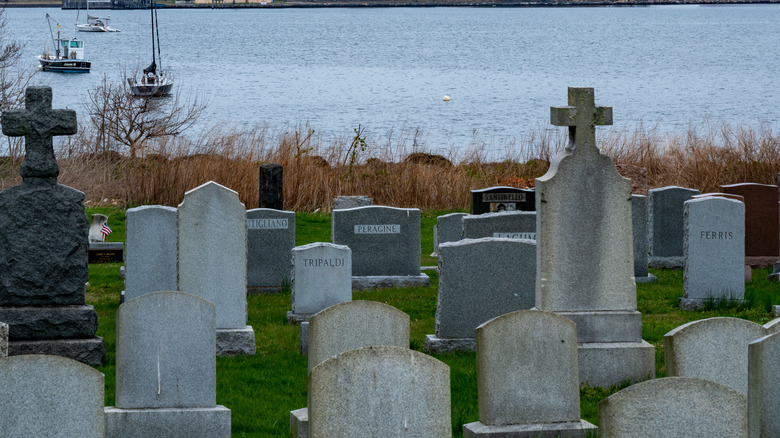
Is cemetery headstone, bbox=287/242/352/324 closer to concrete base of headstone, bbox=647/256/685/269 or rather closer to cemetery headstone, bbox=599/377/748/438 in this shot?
cemetery headstone, bbox=599/377/748/438

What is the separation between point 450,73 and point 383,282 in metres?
59.8

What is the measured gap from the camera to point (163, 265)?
1109 cm

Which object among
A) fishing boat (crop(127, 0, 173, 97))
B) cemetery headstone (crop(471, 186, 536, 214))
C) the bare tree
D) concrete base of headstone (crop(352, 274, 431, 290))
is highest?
fishing boat (crop(127, 0, 173, 97))

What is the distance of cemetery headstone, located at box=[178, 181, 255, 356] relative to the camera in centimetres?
906

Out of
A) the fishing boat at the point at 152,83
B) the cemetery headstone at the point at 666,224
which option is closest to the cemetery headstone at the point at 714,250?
the cemetery headstone at the point at 666,224

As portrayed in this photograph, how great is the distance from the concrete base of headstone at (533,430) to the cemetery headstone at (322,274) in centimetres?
395

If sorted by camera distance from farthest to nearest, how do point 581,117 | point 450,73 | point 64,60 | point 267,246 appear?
point 450,73 < point 64,60 < point 267,246 < point 581,117

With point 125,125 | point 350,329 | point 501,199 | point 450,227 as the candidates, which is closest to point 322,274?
point 350,329

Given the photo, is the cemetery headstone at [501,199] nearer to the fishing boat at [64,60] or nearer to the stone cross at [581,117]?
the stone cross at [581,117]

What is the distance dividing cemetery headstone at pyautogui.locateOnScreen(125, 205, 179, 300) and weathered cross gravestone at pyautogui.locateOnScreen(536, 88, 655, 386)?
4708 mm

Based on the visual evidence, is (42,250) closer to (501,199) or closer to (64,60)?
(501,199)

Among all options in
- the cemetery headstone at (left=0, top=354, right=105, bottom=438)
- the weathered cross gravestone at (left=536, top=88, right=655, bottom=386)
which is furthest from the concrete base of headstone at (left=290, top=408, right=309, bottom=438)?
the weathered cross gravestone at (left=536, top=88, right=655, bottom=386)

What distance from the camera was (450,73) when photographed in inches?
2815

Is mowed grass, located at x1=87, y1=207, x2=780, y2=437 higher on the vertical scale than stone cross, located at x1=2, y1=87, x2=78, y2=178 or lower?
lower
